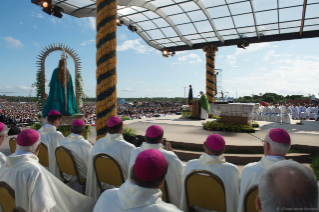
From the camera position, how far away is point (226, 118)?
859 cm

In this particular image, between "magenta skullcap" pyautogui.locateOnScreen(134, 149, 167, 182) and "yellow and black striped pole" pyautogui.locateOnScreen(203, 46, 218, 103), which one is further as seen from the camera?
"yellow and black striped pole" pyautogui.locateOnScreen(203, 46, 218, 103)

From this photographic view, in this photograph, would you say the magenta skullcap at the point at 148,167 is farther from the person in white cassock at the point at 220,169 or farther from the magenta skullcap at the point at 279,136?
the magenta skullcap at the point at 279,136

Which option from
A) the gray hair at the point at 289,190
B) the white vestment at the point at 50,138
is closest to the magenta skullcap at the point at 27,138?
the white vestment at the point at 50,138

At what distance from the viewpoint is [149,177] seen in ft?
3.63

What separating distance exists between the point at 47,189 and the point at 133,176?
3.66 ft

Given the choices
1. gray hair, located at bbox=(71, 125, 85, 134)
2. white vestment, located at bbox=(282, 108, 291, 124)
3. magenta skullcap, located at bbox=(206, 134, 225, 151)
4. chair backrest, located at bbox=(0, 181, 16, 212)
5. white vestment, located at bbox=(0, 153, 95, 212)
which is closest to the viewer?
chair backrest, located at bbox=(0, 181, 16, 212)

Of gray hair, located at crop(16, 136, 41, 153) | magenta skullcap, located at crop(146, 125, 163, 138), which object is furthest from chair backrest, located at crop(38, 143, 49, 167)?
magenta skullcap, located at crop(146, 125, 163, 138)

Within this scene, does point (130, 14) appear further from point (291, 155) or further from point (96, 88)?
point (291, 155)

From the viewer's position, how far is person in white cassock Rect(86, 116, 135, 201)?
8.71 feet

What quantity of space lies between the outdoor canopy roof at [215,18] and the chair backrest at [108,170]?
8.41m

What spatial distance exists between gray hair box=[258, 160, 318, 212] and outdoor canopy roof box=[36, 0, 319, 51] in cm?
966

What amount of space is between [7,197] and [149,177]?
54.0 inches

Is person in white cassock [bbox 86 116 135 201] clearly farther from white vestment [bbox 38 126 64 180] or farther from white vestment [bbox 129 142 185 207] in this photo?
white vestment [bbox 38 126 64 180]

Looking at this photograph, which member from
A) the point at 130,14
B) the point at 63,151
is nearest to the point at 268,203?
the point at 63,151
